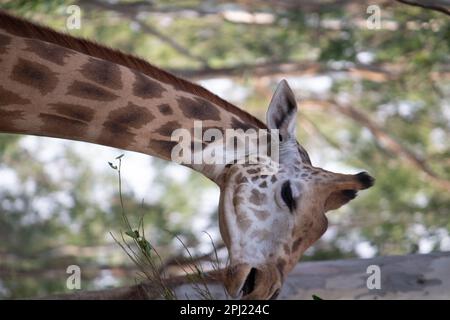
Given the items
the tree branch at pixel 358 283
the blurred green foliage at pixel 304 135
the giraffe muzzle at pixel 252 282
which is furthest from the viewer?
the blurred green foliage at pixel 304 135

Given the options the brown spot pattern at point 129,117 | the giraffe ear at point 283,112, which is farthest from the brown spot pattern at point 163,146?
the giraffe ear at point 283,112

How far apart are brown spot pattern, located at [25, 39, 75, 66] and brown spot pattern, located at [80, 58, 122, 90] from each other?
0.11 metres

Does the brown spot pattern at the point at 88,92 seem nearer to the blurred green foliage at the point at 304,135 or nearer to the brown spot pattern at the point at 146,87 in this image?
the brown spot pattern at the point at 146,87

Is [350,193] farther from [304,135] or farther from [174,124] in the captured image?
[304,135]

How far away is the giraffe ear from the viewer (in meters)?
3.90

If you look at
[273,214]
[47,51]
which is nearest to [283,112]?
[273,214]

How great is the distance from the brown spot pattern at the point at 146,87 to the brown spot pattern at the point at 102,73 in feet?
0.29

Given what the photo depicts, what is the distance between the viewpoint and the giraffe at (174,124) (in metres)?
3.45

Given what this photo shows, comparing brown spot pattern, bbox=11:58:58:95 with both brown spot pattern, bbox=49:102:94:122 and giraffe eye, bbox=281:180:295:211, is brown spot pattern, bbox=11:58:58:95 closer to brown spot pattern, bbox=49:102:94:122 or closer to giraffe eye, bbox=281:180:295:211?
brown spot pattern, bbox=49:102:94:122

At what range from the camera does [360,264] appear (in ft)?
15.6

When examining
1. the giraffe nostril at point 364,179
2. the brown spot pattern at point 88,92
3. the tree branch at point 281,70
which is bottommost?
the giraffe nostril at point 364,179
